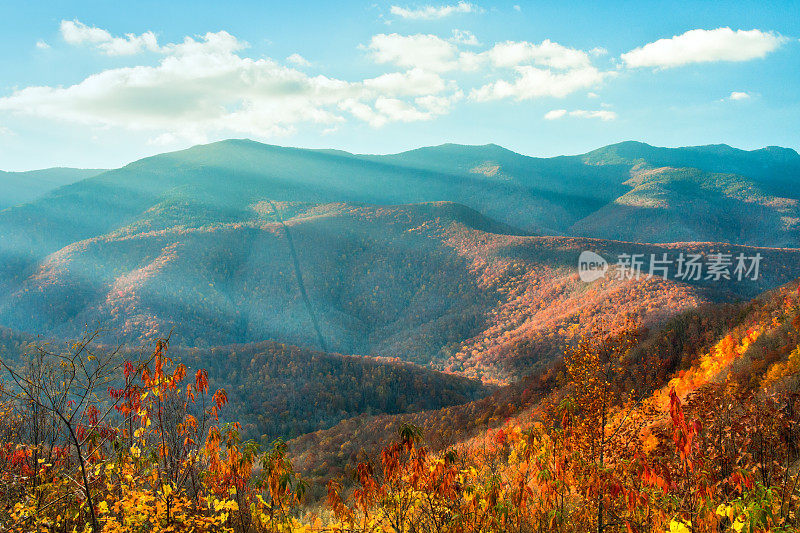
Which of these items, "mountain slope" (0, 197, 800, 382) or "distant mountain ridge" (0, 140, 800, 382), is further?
"distant mountain ridge" (0, 140, 800, 382)

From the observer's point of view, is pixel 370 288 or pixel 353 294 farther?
pixel 353 294

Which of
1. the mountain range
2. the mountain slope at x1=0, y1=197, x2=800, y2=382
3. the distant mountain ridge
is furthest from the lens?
the distant mountain ridge

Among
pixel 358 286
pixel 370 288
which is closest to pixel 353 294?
pixel 358 286

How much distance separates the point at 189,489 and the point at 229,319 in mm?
105935

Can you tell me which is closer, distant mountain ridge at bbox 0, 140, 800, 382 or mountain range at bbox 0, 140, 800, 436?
mountain range at bbox 0, 140, 800, 436

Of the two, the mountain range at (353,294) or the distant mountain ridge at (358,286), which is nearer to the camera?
the mountain range at (353,294)

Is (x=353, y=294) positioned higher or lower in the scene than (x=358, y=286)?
lower

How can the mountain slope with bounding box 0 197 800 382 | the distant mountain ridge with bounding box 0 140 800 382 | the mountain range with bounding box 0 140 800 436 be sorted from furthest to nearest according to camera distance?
1. the distant mountain ridge with bounding box 0 140 800 382
2. the mountain slope with bounding box 0 197 800 382
3. the mountain range with bounding box 0 140 800 436

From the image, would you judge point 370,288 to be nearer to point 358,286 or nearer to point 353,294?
point 358,286

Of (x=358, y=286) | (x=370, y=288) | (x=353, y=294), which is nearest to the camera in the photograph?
(x=370, y=288)

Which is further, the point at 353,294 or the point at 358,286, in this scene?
the point at 358,286

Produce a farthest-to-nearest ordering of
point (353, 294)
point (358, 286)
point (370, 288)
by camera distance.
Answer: point (358, 286), point (353, 294), point (370, 288)

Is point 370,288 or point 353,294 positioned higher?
point 370,288

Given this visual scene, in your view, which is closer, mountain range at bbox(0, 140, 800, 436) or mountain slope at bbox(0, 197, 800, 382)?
mountain range at bbox(0, 140, 800, 436)
